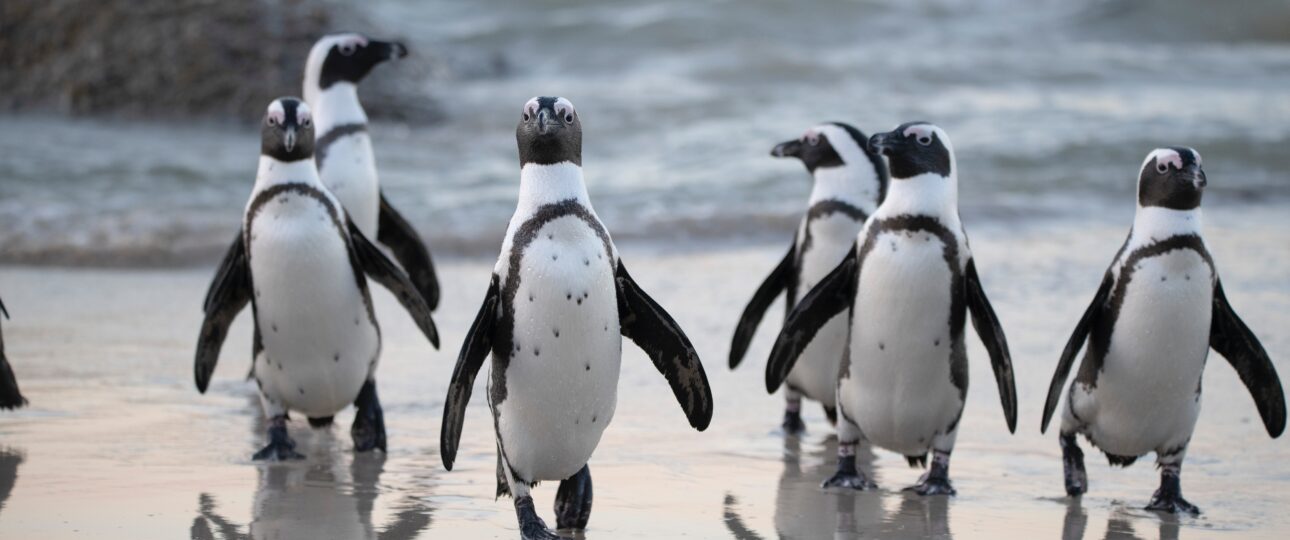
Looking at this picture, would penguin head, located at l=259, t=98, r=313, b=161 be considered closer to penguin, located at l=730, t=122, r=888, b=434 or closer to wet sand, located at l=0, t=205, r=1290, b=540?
wet sand, located at l=0, t=205, r=1290, b=540

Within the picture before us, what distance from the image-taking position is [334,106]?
5852 mm

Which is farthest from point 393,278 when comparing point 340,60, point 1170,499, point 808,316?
point 1170,499

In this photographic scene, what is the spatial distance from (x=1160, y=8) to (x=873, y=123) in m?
8.14

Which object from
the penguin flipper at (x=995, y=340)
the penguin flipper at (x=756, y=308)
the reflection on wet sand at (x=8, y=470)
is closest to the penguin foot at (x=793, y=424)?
the penguin flipper at (x=756, y=308)

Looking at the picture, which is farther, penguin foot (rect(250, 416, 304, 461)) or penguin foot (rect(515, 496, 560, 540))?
penguin foot (rect(250, 416, 304, 461))

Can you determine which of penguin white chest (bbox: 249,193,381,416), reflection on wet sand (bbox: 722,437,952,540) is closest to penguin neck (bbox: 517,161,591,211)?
reflection on wet sand (bbox: 722,437,952,540)

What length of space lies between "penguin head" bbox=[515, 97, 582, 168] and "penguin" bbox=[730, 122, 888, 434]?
1433 millimetres

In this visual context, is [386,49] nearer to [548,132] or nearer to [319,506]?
[319,506]

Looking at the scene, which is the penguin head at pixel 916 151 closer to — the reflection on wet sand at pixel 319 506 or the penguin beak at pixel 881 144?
the penguin beak at pixel 881 144

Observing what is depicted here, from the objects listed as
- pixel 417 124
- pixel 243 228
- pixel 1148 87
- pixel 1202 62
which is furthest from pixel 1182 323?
pixel 1202 62

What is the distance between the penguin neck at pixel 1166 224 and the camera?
4176 millimetres

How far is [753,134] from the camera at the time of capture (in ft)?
41.4

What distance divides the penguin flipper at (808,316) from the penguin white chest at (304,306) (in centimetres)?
121

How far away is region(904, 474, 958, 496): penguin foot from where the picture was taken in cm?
425
